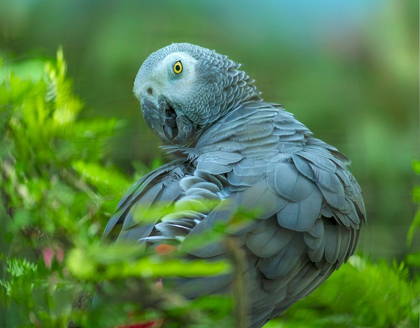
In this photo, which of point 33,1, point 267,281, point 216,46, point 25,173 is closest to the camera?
point 25,173

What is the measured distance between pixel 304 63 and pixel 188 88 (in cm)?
26

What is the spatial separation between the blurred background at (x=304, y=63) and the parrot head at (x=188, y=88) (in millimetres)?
68

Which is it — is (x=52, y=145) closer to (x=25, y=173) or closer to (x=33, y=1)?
(x=25, y=173)

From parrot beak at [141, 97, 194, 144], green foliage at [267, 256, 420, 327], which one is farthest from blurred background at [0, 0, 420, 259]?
green foliage at [267, 256, 420, 327]

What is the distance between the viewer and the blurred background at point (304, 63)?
31.2 inches

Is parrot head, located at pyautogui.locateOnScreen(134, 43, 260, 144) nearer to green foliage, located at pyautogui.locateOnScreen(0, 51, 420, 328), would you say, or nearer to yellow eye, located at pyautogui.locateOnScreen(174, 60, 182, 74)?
yellow eye, located at pyautogui.locateOnScreen(174, 60, 182, 74)

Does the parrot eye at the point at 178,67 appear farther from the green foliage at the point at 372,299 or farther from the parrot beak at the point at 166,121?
the green foliage at the point at 372,299

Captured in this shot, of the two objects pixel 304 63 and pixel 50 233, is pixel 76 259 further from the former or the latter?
pixel 304 63

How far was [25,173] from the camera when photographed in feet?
1.40

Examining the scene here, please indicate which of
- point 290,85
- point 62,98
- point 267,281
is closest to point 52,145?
point 62,98

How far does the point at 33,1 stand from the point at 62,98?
0.32m

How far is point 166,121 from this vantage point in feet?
2.56

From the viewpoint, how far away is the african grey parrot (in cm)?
49

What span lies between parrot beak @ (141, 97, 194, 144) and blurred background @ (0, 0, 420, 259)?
6 cm
